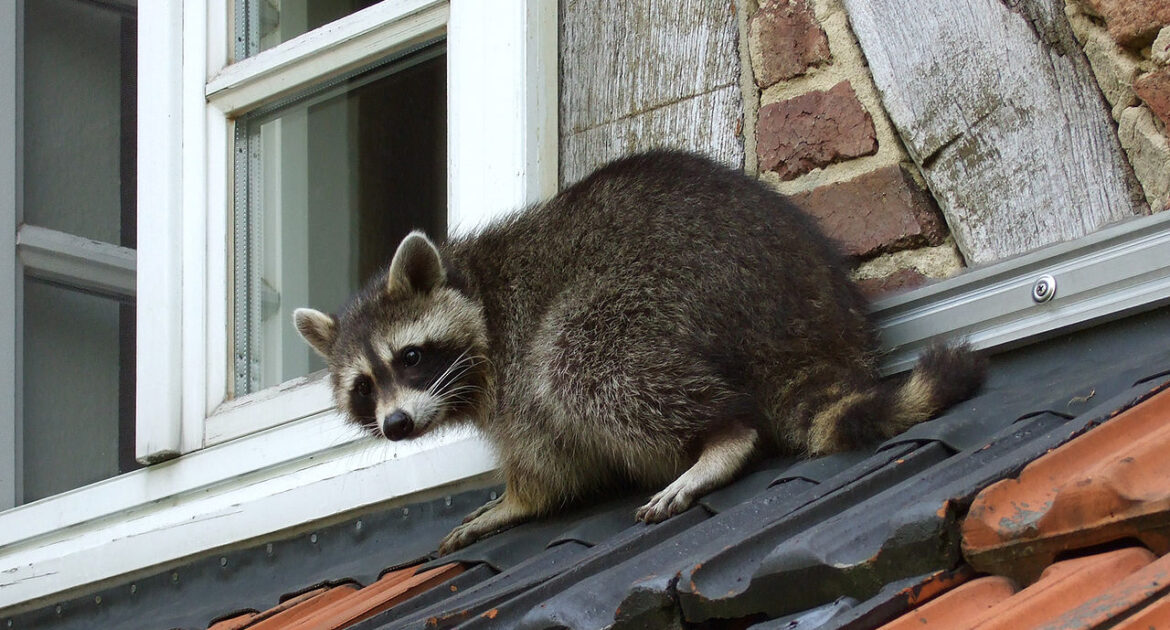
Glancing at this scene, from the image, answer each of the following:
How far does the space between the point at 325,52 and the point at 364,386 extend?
0.88m

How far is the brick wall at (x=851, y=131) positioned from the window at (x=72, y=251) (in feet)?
7.35

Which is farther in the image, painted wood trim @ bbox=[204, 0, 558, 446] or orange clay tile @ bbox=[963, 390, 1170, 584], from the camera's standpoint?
painted wood trim @ bbox=[204, 0, 558, 446]

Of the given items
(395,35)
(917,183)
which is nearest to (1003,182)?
(917,183)

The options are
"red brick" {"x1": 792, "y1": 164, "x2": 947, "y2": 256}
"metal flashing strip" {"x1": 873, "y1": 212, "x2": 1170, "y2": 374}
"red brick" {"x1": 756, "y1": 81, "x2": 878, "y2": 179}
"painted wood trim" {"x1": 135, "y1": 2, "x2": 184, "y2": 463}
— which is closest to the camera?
"metal flashing strip" {"x1": 873, "y1": 212, "x2": 1170, "y2": 374}

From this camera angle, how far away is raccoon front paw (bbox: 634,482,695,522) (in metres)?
2.51

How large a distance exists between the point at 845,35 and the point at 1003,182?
1.63 ft

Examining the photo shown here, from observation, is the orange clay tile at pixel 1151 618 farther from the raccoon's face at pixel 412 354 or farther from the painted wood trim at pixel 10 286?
the painted wood trim at pixel 10 286

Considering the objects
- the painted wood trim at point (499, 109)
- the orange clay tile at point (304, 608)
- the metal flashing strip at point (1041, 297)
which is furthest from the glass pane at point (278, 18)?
the metal flashing strip at point (1041, 297)

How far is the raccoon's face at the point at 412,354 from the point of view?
10.5 feet

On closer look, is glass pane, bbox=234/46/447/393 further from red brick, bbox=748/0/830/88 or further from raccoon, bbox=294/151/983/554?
red brick, bbox=748/0/830/88

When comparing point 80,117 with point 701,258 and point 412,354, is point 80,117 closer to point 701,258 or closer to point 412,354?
point 412,354

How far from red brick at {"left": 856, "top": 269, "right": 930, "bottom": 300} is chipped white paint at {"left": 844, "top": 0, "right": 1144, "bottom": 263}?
4.6 inches

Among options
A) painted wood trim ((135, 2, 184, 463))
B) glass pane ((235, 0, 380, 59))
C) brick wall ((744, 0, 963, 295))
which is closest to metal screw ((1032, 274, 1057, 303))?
brick wall ((744, 0, 963, 295))

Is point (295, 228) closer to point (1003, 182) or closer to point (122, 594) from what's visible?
point (122, 594)
